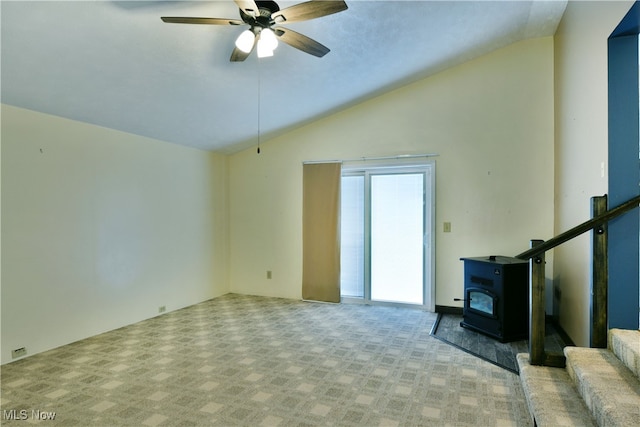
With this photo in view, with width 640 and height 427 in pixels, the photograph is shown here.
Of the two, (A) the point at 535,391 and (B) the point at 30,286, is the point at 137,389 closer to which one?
(B) the point at 30,286

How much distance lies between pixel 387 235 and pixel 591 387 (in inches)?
123

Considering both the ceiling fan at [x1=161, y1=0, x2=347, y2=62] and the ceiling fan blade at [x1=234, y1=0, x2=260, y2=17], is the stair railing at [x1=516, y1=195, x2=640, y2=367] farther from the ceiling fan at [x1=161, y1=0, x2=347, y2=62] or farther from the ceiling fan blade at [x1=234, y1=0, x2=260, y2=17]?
the ceiling fan blade at [x1=234, y1=0, x2=260, y2=17]

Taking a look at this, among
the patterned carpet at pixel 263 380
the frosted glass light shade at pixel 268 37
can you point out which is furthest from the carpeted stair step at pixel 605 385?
the frosted glass light shade at pixel 268 37

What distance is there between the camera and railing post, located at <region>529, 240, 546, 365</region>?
2379 mm

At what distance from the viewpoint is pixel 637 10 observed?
6.68ft

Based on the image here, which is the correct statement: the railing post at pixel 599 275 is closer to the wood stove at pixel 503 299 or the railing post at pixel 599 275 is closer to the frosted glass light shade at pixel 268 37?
the wood stove at pixel 503 299

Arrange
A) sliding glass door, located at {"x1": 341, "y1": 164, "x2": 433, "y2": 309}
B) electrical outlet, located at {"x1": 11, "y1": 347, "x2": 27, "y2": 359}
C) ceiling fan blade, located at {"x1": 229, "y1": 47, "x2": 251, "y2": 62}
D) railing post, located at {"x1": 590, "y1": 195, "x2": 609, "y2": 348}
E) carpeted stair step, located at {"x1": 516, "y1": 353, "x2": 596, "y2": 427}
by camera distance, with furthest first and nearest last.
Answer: sliding glass door, located at {"x1": 341, "y1": 164, "x2": 433, "y2": 309} → electrical outlet, located at {"x1": 11, "y1": 347, "x2": 27, "y2": 359} → ceiling fan blade, located at {"x1": 229, "y1": 47, "x2": 251, "y2": 62} → railing post, located at {"x1": 590, "y1": 195, "x2": 609, "y2": 348} → carpeted stair step, located at {"x1": 516, "y1": 353, "x2": 596, "y2": 427}

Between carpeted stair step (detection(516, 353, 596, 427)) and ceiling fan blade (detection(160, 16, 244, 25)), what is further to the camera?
ceiling fan blade (detection(160, 16, 244, 25))

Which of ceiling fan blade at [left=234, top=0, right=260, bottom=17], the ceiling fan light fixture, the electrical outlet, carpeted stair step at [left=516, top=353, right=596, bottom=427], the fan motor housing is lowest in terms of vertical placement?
the electrical outlet

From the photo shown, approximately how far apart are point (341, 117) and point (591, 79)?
2940 millimetres

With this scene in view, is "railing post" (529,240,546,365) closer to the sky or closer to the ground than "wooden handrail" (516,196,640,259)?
closer to the ground

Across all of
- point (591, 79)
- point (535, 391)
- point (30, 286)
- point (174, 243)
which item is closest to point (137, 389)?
point (30, 286)

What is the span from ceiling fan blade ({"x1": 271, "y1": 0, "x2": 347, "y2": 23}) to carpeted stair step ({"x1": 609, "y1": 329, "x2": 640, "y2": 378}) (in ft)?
8.32

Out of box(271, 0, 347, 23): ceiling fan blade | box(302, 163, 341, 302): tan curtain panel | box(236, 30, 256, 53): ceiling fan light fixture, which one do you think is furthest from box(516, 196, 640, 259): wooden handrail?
box(302, 163, 341, 302): tan curtain panel
